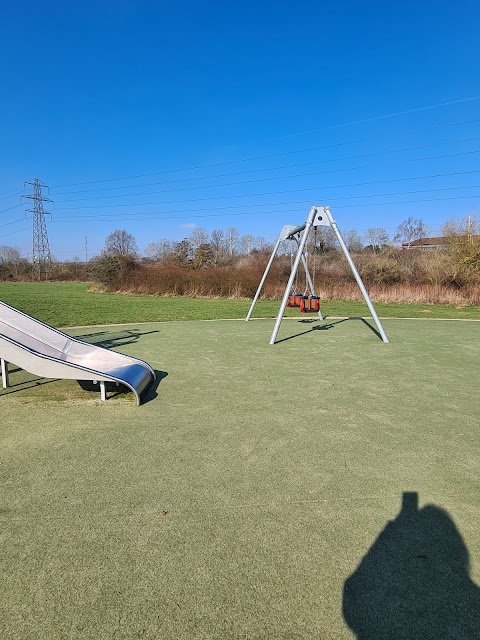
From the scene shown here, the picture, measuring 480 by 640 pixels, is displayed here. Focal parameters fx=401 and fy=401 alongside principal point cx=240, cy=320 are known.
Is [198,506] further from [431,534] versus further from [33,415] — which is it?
[33,415]

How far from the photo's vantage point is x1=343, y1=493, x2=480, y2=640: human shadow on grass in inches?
65.6

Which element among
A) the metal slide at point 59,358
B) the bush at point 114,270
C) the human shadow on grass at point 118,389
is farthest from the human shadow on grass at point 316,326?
the bush at point 114,270

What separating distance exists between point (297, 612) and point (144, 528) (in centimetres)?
98

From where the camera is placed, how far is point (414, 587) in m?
1.88

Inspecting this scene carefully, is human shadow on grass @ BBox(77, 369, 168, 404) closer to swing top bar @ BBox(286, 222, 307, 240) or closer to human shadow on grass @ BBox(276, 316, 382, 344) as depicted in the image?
human shadow on grass @ BBox(276, 316, 382, 344)

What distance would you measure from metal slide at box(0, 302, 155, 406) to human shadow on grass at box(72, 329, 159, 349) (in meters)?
2.25

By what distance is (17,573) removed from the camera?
6.42 ft

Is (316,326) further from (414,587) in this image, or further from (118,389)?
(414,587)

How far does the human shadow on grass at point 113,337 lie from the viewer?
8.26m

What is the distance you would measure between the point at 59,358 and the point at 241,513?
3772 mm

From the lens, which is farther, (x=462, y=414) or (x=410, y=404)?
(x=410, y=404)

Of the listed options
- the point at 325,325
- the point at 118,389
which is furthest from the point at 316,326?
the point at 118,389

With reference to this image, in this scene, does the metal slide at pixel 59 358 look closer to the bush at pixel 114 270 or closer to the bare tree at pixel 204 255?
the bush at pixel 114 270

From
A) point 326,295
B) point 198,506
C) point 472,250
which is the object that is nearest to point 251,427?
point 198,506
